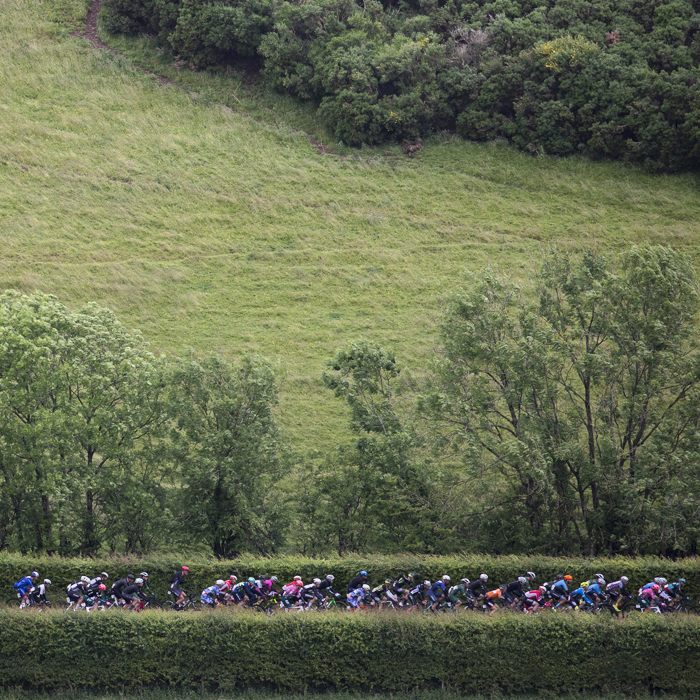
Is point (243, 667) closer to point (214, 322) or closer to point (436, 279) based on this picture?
point (214, 322)

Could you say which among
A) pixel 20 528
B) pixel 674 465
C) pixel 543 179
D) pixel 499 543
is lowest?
pixel 20 528

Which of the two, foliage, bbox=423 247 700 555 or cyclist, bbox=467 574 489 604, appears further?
foliage, bbox=423 247 700 555

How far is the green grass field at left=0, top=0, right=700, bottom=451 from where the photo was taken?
59.7m

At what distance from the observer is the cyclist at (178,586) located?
30156mm

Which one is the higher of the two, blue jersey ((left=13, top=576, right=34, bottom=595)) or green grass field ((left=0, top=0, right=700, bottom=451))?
green grass field ((left=0, top=0, right=700, bottom=451))

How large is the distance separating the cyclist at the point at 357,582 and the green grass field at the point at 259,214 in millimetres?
20753

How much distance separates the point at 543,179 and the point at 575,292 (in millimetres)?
40574

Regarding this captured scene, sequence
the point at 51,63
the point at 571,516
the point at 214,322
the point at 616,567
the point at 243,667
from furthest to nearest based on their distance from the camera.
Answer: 1. the point at 51,63
2. the point at 214,322
3. the point at 571,516
4. the point at 616,567
5. the point at 243,667

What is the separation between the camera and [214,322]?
59250 mm

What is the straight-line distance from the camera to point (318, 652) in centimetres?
2686

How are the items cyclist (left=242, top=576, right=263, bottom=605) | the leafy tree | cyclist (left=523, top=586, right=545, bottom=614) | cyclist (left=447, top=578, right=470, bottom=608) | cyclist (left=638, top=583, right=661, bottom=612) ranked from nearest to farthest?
cyclist (left=638, top=583, right=661, bottom=612) < cyclist (left=523, top=586, right=545, bottom=614) < cyclist (left=447, top=578, right=470, bottom=608) < cyclist (left=242, top=576, right=263, bottom=605) < the leafy tree

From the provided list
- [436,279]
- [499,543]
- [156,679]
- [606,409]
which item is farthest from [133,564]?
[436,279]

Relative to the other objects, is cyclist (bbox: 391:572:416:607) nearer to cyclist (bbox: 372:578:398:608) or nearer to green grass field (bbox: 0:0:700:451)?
cyclist (bbox: 372:578:398:608)

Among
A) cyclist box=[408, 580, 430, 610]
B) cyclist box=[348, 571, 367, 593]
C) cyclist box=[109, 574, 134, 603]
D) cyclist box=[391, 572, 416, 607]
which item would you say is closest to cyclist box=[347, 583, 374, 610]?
cyclist box=[348, 571, 367, 593]
